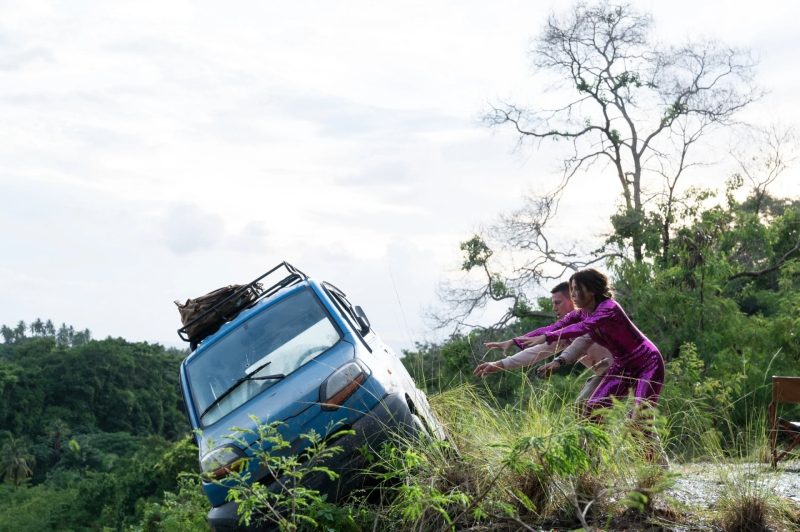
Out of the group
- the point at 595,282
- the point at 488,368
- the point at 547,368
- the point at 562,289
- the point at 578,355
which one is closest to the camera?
the point at 547,368

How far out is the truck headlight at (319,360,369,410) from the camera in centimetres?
701

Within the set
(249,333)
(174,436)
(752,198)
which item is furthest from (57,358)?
(249,333)

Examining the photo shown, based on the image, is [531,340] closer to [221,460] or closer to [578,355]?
[578,355]

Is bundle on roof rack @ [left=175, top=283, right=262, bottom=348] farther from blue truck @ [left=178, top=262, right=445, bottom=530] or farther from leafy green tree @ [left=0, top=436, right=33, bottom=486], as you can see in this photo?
leafy green tree @ [left=0, top=436, right=33, bottom=486]

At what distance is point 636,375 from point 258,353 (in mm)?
2959

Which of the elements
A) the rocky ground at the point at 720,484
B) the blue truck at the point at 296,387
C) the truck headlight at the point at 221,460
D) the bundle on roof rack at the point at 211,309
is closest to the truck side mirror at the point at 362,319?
the blue truck at the point at 296,387

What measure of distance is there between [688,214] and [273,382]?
21.5 m

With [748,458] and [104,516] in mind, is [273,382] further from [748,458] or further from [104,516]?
[104,516]

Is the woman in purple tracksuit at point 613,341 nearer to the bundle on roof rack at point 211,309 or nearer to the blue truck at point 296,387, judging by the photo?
the blue truck at point 296,387

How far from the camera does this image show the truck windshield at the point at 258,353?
7.92 m

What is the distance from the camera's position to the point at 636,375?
271 inches

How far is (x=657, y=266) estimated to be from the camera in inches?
974

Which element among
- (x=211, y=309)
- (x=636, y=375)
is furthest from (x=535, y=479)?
(x=211, y=309)

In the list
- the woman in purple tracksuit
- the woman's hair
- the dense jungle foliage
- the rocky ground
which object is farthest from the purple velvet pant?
the dense jungle foliage
